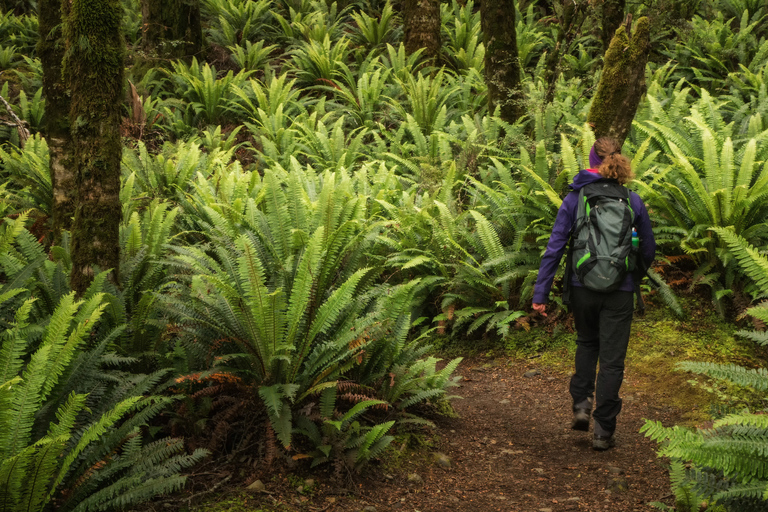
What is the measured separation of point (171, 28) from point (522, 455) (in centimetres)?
1210

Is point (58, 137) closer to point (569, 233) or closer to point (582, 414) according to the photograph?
point (569, 233)

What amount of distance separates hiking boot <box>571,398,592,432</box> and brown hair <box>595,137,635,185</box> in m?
1.53

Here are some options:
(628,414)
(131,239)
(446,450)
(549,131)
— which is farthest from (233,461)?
(549,131)

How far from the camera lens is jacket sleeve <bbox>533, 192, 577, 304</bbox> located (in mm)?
3998

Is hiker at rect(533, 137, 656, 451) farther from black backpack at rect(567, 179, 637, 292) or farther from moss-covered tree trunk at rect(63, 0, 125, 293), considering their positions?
moss-covered tree trunk at rect(63, 0, 125, 293)

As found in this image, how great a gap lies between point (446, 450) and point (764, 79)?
907 cm

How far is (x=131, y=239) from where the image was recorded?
15.7 feet

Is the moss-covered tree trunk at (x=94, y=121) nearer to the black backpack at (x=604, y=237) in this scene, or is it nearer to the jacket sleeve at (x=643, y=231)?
the black backpack at (x=604, y=237)

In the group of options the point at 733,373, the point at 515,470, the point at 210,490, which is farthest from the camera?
the point at 515,470

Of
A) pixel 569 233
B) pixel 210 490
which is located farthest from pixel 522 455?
pixel 210 490

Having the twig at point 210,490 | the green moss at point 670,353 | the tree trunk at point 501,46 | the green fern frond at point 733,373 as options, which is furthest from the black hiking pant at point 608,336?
the tree trunk at point 501,46

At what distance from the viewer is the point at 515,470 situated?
372 centimetres

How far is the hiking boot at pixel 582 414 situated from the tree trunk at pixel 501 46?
5151 mm

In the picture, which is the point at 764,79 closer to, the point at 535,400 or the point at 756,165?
the point at 756,165
